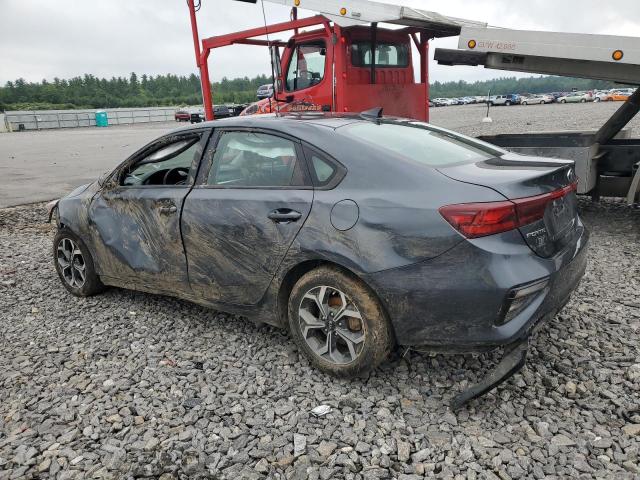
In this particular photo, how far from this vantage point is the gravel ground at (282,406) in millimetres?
2486

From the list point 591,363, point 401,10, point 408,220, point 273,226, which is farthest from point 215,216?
point 401,10

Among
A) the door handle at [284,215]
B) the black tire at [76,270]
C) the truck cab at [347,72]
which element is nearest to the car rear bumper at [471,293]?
the door handle at [284,215]

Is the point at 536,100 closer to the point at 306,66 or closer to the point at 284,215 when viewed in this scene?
the point at 306,66

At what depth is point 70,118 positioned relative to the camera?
4747 centimetres

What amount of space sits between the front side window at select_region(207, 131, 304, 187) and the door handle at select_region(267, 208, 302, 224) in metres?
0.18

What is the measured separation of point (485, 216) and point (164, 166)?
2.61m

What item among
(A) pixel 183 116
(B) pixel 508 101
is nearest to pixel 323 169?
(A) pixel 183 116

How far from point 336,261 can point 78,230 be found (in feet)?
8.74

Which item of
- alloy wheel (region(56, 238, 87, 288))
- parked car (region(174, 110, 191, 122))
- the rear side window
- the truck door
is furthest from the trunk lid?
parked car (region(174, 110, 191, 122))

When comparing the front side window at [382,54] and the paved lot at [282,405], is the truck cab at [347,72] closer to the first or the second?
the front side window at [382,54]

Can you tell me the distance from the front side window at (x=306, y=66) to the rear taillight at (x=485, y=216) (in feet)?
19.1

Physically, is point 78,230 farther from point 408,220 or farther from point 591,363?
point 591,363

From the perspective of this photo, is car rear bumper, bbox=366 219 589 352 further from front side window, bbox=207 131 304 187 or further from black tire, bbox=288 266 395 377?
front side window, bbox=207 131 304 187

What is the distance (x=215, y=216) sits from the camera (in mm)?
3430
